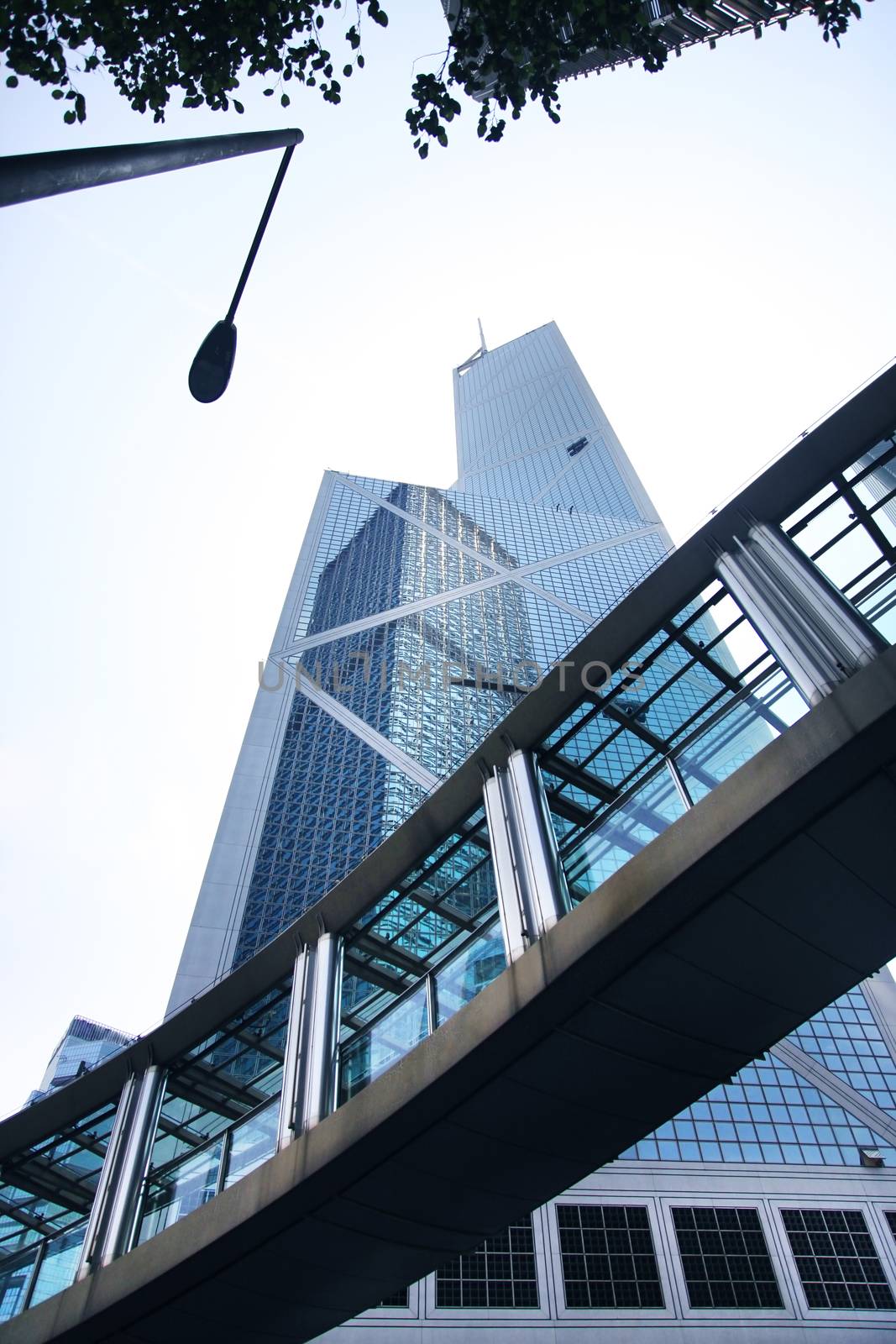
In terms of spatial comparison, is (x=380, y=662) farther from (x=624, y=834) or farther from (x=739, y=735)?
(x=739, y=735)

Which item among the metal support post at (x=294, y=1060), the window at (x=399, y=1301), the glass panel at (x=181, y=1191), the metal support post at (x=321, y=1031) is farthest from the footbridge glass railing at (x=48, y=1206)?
the window at (x=399, y=1301)

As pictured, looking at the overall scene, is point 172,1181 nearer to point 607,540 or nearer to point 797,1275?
point 797,1275

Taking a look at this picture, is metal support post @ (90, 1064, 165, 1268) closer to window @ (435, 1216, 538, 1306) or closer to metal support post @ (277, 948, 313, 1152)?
metal support post @ (277, 948, 313, 1152)

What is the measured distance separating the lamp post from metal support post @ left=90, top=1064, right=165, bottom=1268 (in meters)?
10.0

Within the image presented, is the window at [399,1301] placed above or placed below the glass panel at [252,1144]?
above

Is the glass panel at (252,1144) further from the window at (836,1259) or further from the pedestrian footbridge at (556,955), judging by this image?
the window at (836,1259)

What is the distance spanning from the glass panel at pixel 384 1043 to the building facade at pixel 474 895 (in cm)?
172

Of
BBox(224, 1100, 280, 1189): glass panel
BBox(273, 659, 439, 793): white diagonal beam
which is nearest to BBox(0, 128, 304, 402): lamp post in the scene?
BBox(224, 1100, 280, 1189): glass panel

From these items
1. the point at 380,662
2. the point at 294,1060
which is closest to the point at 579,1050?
the point at 294,1060

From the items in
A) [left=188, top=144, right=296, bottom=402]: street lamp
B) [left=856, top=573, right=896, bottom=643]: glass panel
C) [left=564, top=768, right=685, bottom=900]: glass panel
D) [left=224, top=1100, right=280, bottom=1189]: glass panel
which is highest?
[left=188, top=144, right=296, bottom=402]: street lamp

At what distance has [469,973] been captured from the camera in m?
8.84

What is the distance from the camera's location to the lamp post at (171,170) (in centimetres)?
374

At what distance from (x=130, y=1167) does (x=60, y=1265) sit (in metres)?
1.24

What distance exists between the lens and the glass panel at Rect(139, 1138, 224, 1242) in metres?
9.79
